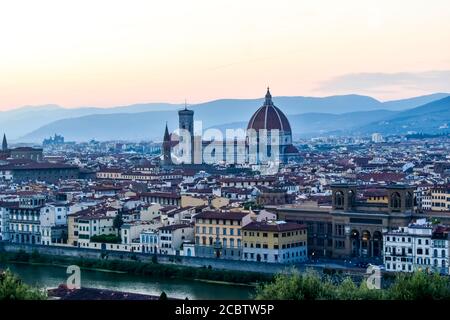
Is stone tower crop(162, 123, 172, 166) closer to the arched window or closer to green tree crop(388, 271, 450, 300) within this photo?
the arched window

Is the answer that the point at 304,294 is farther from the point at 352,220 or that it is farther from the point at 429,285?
the point at 352,220

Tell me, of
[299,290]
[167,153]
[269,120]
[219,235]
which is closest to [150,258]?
[219,235]

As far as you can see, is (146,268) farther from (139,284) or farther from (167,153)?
(167,153)

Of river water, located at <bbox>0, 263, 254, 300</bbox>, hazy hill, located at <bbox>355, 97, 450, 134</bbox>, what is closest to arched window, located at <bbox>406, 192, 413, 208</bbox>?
river water, located at <bbox>0, 263, 254, 300</bbox>

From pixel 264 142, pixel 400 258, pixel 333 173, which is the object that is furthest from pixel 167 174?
pixel 400 258

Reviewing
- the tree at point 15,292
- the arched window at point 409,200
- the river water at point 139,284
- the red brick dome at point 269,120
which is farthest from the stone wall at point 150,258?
the red brick dome at point 269,120
